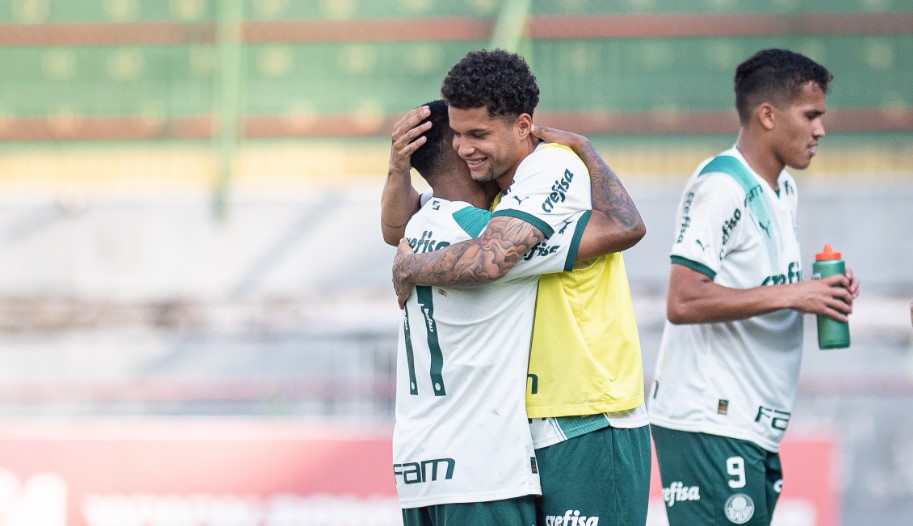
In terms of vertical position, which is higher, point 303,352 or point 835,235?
point 835,235

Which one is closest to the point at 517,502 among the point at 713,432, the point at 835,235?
the point at 713,432

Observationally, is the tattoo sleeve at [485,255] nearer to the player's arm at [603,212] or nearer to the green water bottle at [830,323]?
the player's arm at [603,212]

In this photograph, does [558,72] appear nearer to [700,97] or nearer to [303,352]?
[700,97]

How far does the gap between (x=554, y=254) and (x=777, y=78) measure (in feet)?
4.10

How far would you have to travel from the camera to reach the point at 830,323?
3.35 metres

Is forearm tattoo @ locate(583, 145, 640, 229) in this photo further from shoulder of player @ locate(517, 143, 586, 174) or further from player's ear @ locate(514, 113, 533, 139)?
player's ear @ locate(514, 113, 533, 139)

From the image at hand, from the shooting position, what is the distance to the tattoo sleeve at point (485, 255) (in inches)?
104

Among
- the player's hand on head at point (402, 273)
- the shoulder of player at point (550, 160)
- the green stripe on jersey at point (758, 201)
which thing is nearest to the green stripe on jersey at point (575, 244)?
the shoulder of player at point (550, 160)

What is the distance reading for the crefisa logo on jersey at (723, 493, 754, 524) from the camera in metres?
3.38

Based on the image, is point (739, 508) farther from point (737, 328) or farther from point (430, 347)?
point (430, 347)

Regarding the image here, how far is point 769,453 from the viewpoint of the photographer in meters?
3.49

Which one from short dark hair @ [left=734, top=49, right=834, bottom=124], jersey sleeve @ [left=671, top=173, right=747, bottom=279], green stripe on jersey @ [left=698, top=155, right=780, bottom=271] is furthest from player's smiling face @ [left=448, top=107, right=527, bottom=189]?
short dark hair @ [left=734, top=49, right=834, bottom=124]

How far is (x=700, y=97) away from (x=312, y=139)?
3189mm

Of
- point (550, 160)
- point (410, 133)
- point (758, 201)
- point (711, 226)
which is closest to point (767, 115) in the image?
point (758, 201)
